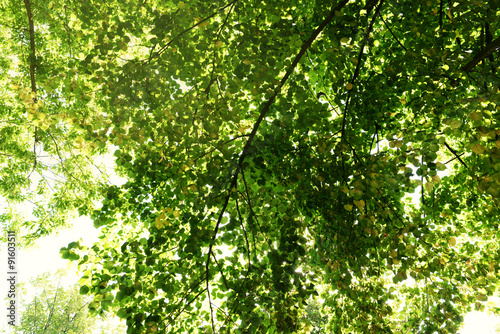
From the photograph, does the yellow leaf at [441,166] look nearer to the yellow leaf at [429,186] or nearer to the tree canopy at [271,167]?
the tree canopy at [271,167]

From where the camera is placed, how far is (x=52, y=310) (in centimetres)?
1677

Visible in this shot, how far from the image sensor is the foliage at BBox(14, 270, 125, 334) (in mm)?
16438

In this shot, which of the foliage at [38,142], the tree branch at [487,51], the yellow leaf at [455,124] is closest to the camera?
the yellow leaf at [455,124]

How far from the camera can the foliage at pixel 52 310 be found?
53.9 ft

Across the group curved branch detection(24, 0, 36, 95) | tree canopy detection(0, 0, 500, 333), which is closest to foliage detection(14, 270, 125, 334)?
curved branch detection(24, 0, 36, 95)

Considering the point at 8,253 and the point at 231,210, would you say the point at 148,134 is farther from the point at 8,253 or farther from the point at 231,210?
the point at 8,253

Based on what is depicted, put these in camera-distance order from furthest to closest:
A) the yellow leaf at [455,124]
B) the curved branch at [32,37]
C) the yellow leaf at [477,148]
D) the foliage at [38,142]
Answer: the foliage at [38,142], the curved branch at [32,37], the yellow leaf at [455,124], the yellow leaf at [477,148]

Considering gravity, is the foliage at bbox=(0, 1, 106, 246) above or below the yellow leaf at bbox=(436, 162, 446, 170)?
above

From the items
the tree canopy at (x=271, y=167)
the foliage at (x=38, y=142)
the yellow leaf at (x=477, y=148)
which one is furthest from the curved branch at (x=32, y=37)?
the yellow leaf at (x=477, y=148)

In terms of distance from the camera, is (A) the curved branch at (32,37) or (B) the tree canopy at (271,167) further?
(A) the curved branch at (32,37)

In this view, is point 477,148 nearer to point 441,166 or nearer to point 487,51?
point 441,166

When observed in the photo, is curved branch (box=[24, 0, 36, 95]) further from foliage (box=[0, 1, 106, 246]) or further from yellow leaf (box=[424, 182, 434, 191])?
yellow leaf (box=[424, 182, 434, 191])

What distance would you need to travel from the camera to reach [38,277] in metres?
16.9

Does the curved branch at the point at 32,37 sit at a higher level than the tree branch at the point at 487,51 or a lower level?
higher
